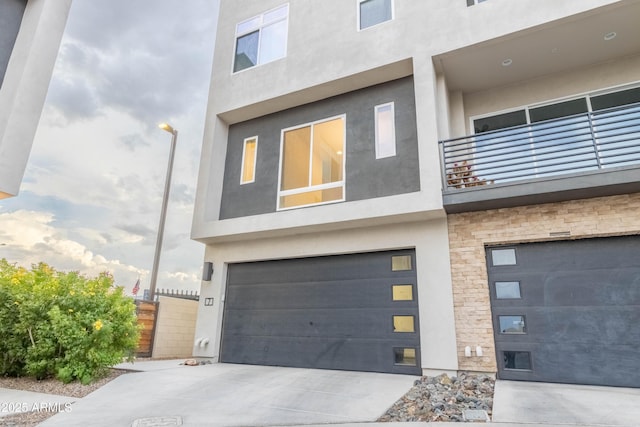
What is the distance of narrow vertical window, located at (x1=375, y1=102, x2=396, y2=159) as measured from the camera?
705 centimetres

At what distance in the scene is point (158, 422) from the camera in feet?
11.5

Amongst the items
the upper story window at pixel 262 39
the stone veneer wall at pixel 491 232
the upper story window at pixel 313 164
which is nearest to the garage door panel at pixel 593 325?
the stone veneer wall at pixel 491 232

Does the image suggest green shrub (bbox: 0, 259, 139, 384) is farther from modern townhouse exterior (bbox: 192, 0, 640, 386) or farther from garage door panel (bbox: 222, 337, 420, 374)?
modern townhouse exterior (bbox: 192, 0, 640, 386)

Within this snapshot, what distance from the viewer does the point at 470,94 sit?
7793 mm

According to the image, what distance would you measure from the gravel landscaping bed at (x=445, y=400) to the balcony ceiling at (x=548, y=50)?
565 centimetres

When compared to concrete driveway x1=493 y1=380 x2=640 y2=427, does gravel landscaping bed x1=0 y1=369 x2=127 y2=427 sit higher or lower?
lower

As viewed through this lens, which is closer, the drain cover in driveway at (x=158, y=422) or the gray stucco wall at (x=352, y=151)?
the drain cover in driveway at (x=158, y=422)

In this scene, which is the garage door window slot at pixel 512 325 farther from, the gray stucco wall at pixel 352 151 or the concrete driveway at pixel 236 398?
the gray stucco wall at pixel 352 151

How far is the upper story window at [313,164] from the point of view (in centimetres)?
752

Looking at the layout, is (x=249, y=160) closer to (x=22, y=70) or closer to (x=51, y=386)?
(x=22, y=70)

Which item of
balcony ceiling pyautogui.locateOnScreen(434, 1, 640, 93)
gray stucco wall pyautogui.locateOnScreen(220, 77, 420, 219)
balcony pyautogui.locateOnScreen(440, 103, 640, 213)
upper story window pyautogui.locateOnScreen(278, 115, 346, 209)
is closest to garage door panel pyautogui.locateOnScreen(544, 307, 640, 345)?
balcony pyautogui.locateOnScreen(440, 103, 640, 213)

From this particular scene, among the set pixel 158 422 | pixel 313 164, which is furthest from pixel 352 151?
pixel 158 422

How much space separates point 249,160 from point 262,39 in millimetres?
3275

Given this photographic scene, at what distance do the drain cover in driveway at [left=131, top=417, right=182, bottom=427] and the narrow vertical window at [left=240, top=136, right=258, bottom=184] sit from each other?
18.6ft
